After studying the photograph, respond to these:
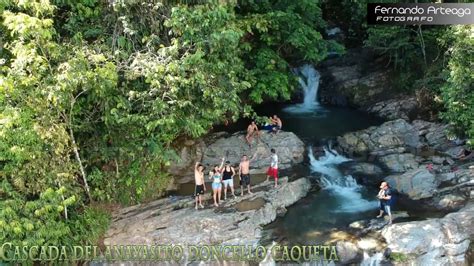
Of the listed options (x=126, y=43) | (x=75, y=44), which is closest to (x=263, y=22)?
(x=126, y=43)

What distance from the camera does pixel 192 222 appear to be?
13227mm

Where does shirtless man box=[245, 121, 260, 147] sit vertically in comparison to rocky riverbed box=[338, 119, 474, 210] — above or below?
above

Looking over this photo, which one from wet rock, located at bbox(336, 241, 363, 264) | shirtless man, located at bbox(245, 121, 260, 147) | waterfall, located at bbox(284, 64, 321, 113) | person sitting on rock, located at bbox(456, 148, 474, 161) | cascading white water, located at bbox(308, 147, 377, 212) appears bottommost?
wet rock, located at bbox(336, 241, 363, 264)

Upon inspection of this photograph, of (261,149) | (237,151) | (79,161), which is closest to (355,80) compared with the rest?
(261,149)

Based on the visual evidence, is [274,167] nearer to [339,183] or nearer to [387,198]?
[339,183]

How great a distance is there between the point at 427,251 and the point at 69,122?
33.6 feet

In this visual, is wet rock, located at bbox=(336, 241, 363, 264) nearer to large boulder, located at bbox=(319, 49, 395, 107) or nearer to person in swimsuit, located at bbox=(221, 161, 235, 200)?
person in swimsuit, located at bbox=(221, 161, 235, 200)

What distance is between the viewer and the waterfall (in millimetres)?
24969

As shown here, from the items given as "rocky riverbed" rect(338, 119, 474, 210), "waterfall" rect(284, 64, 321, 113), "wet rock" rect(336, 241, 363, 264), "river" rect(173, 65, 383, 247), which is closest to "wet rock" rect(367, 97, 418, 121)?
"river" rect(173, 65, 383, 247)

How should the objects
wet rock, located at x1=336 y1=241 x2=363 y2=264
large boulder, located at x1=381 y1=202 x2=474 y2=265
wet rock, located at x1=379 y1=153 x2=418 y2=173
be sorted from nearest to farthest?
1. large boulder, located at x1=381 y1=202 x2=474 y2=265
2. wet rock, located at x1=336 y1=241 x2=363 y2=264
3. wet rock, located at x1=379 y1=153 x2=418 y2=173

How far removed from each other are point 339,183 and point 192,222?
6100 mm

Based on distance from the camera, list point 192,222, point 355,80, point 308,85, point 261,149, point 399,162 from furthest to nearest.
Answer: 1. point 308,85
2. point 355,80
3. point 261,149
4. point 399,162
5. point 192,222

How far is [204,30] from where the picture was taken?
525 inches

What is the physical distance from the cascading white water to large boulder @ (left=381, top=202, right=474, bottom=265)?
225 cm
